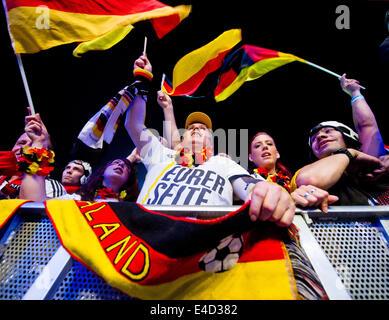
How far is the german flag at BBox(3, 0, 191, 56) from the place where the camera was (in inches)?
93.6

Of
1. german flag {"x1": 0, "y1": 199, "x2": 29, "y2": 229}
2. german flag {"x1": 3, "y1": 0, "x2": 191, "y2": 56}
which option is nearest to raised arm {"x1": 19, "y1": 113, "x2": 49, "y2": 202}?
german flag {"x1": 0, "y1": 199, "x2": 29, "y2": 229}

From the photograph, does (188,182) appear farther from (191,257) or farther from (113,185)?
(113,185)

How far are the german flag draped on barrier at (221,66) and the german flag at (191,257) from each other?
9.15ft

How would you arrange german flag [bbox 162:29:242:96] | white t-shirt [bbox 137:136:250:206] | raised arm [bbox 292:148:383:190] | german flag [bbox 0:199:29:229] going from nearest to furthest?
german flag [bbox 0:199:29:229], raised arm [bbox 292:148:383:190], white t-shirt [bbox 137:136:250:206], german flag [bbox 162:29:242:96]

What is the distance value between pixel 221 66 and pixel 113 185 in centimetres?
269

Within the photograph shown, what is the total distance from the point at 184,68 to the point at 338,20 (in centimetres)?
271

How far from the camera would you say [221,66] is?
372cm

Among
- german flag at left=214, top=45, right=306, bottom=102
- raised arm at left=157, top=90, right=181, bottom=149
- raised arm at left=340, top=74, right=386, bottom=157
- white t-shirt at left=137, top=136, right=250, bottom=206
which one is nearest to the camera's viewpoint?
white t-shirt at left=137, top=136, right=250, bottom=206

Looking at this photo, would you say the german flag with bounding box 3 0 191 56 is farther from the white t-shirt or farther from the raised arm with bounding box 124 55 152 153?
the white t-shirt

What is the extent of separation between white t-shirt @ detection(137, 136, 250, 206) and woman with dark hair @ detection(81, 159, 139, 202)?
3.32ft

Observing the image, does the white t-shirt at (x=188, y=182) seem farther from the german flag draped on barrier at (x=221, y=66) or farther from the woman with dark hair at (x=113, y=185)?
the german flag draped on barrier at (x=221, y=66)

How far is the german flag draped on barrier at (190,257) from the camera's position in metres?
0.78

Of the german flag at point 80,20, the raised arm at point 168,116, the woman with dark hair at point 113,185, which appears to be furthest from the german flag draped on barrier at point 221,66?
the woman with dark hair at point 113,185
